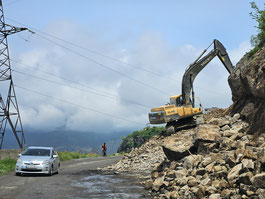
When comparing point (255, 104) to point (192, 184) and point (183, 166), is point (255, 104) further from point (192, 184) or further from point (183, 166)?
point (192, 184)

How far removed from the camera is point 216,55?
30766mm

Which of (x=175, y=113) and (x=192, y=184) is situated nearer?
(x=192, y=184)

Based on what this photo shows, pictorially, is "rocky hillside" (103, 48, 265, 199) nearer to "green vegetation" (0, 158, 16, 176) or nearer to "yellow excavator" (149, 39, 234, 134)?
"yellow excavator" (149, 39, 234, 134)

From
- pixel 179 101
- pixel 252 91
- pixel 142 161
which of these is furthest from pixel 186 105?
pixel 252 91

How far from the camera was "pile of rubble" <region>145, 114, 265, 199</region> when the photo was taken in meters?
9.80

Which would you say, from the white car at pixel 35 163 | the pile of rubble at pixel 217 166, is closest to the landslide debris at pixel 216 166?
the pile of rubble at pixel 217 166

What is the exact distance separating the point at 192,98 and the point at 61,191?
1953 cm

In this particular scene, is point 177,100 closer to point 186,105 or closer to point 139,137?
point 186,105

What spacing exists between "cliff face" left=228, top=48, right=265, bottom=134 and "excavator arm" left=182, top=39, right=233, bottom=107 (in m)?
6.00

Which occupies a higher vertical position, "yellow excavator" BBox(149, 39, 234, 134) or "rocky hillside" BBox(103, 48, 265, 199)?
"yellow excavator" BBox(149, 39, 234, 134)

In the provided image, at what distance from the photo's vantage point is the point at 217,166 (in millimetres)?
11867

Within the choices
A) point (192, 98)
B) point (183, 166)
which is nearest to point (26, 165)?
point (183, 166)

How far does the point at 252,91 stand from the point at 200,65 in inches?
487

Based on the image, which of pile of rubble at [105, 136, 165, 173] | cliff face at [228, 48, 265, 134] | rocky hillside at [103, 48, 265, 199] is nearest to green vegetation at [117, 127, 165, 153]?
pile of rubble at [105, 136, 165, 173]
